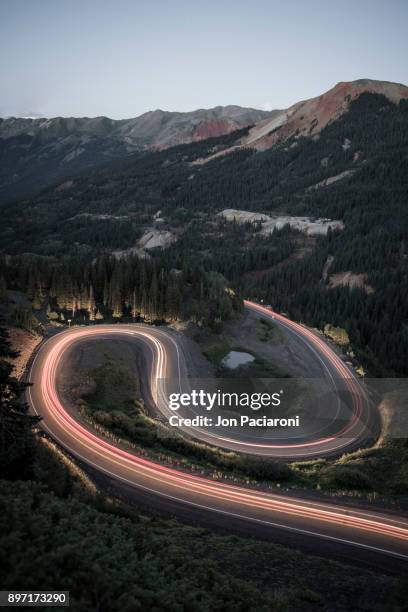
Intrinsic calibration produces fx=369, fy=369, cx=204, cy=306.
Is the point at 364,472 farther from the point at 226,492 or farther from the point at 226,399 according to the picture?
the point at 226,399

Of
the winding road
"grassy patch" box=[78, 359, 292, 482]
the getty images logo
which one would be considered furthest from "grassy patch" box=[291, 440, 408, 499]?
the getty images logo

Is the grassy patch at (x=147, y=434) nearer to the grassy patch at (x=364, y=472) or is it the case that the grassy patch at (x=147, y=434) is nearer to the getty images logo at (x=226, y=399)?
the grassy patch at (x=364, y=472)

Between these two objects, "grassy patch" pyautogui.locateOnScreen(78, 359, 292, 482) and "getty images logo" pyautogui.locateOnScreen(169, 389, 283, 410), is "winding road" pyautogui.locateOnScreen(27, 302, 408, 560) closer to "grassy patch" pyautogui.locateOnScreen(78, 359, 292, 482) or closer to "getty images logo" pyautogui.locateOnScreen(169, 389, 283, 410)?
"grassy patch" pyautogui.locateOnScreen(78, 359, 292, 482)

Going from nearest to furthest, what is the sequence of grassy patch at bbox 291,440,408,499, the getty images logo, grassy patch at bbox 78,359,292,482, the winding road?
the winding road, grassy patch at bbox 291,440,408,499, grassy patch at bbox 78,359,292,482, the getty images logo

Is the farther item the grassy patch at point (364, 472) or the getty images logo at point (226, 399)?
the getty images logo at point (226, 399)

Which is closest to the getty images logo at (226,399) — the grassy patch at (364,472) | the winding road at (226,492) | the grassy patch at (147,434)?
the winding road at (226,492)

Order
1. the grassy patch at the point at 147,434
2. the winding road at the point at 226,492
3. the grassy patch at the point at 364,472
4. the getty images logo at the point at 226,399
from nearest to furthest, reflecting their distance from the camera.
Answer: the winding road at the point at 226,492 → the grassy patch at the point at 364,472 → the grassy patch at the point at 147,434 → the getty images logo at the point at 226,399

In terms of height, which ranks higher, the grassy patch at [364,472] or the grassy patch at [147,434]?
the grassy patch at [147,434]

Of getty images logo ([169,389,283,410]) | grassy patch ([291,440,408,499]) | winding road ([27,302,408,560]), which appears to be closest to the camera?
winding road ([27,302,408,560])

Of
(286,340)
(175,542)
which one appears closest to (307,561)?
(175,542)

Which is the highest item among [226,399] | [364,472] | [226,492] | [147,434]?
[226,492]

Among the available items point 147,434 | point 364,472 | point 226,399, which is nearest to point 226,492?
point 147,434
